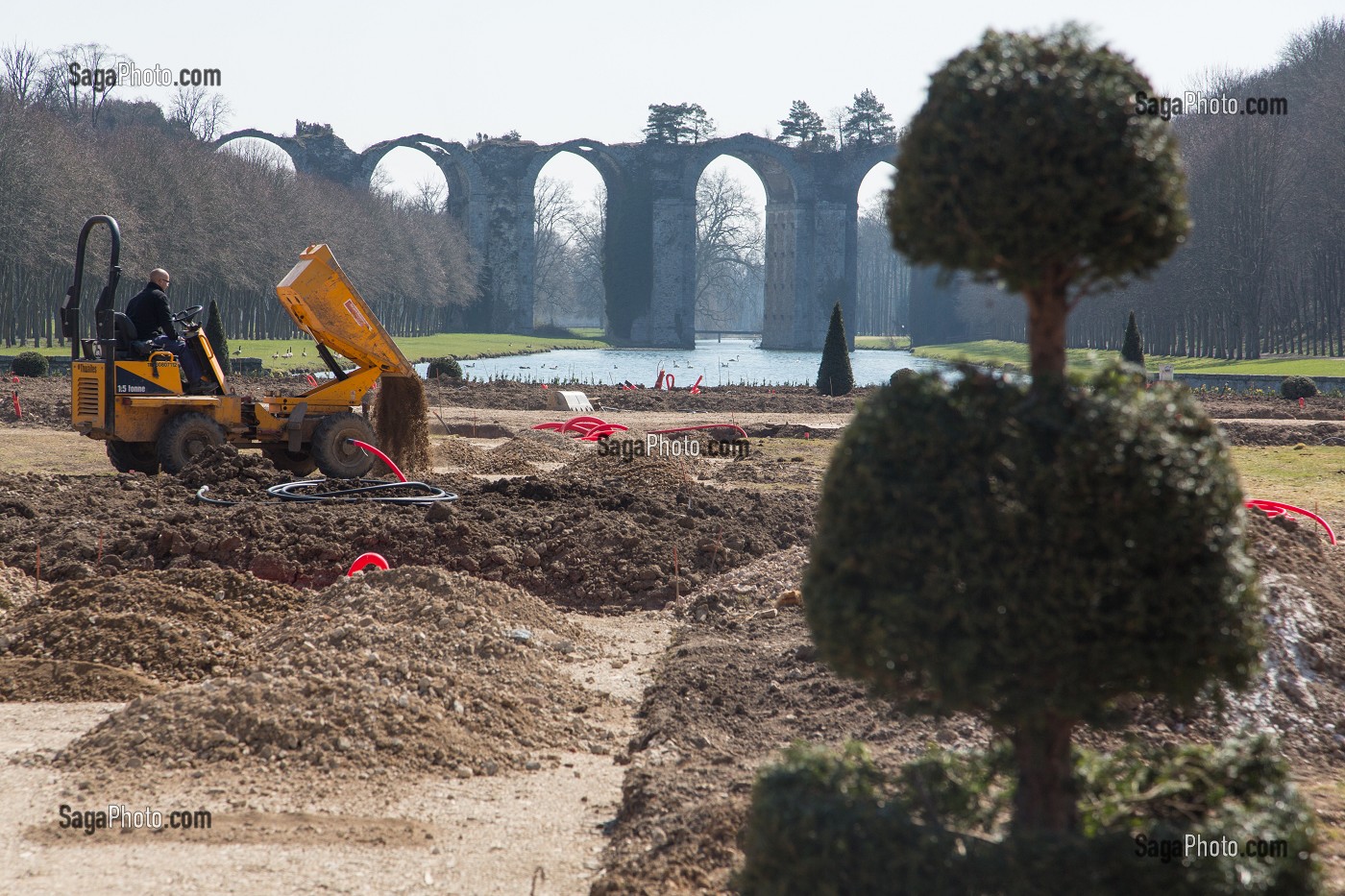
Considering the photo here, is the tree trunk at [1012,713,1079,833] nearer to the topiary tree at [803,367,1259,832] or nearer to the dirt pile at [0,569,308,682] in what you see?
the topiary tree at [803,367,1259,832]

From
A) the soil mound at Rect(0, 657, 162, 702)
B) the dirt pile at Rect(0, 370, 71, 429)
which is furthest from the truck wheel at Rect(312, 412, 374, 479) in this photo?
the dirt pile at Rect(0, 370, 71, 429)

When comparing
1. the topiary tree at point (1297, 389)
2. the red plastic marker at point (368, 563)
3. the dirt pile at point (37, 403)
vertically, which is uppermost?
the topiary tree at point (1297, 389)

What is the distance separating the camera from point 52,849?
Result: 12.6 ft

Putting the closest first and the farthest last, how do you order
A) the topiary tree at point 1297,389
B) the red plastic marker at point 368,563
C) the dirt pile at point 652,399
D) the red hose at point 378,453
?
the red plastic marker at point 368,563 < the red hose at point 378,453 < the dirt pile at point 652,399 < the topiary tree at point 1297,389

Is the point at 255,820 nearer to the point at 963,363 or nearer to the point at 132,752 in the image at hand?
the point at 132,752

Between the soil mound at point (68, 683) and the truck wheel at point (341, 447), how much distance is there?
554cm

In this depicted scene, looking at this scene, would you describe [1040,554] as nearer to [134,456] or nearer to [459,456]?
[134,456]

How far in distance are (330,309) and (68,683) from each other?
6195 millimetres

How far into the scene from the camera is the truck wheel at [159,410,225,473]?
35.9 ft

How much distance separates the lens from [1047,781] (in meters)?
2.62

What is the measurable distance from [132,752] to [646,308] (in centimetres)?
6839

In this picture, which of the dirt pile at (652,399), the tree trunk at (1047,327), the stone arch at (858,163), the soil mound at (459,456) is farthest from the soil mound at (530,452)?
the stone arch at (858,163)

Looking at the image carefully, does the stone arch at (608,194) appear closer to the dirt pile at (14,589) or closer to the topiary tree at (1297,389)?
the topiary tree at (1297,389)

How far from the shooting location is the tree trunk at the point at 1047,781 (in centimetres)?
259
